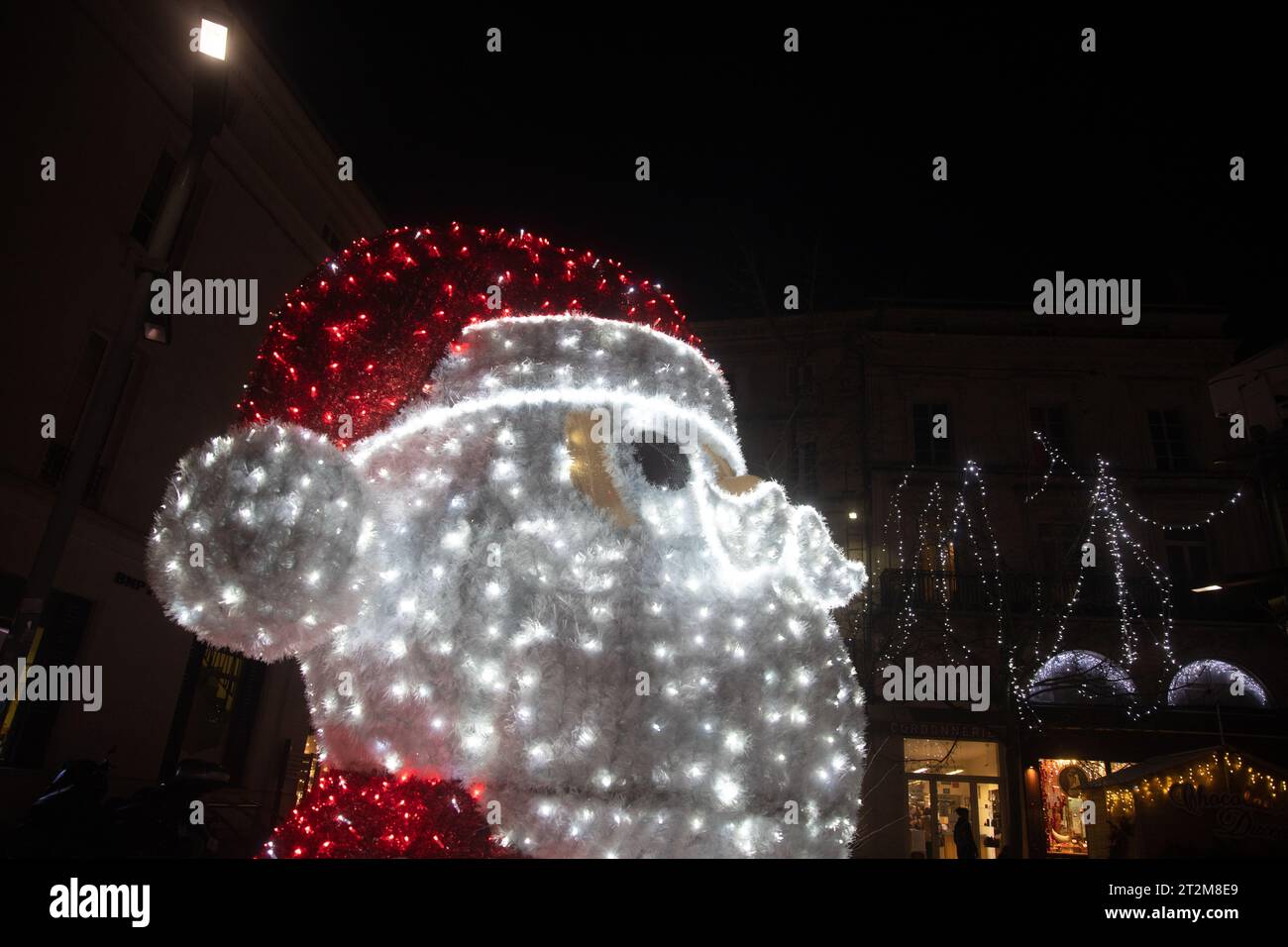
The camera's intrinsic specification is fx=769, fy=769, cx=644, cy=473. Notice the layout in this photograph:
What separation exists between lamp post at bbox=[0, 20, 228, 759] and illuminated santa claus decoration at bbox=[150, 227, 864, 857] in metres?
3.65

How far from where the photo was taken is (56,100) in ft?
26.9

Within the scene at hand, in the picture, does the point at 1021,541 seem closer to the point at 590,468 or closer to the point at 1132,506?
the point at 1132,506

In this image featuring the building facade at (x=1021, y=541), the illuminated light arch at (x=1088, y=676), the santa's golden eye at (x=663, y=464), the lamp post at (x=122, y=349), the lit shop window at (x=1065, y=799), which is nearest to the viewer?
the santa's golden eye at (x=663, y=464)

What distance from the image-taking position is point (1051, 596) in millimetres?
15305

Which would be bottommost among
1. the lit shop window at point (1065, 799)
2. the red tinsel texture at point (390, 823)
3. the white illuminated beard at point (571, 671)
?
the lit shop window at point (1065, 799)

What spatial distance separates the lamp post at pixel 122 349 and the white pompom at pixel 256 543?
3886 mm

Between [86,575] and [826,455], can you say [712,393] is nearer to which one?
[86,575]

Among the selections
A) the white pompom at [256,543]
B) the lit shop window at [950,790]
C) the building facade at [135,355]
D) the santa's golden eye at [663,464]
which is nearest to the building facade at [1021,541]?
the lit shop window at [950,790]

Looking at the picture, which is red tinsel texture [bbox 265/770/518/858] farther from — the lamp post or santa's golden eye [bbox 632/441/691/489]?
the lamp post

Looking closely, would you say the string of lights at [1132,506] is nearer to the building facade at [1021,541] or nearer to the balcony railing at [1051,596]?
the building facade at [1021,541]

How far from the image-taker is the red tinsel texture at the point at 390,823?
80.0 inches

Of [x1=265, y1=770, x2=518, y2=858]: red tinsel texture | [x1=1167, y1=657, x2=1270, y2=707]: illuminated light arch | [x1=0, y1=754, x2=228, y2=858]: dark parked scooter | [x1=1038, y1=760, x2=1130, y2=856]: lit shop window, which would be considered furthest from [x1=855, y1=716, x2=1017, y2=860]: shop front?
[x1=265, y1=770, x2=518, y2=858]: red tinsel texture

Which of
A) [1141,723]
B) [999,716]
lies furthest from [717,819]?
[1141,723]
